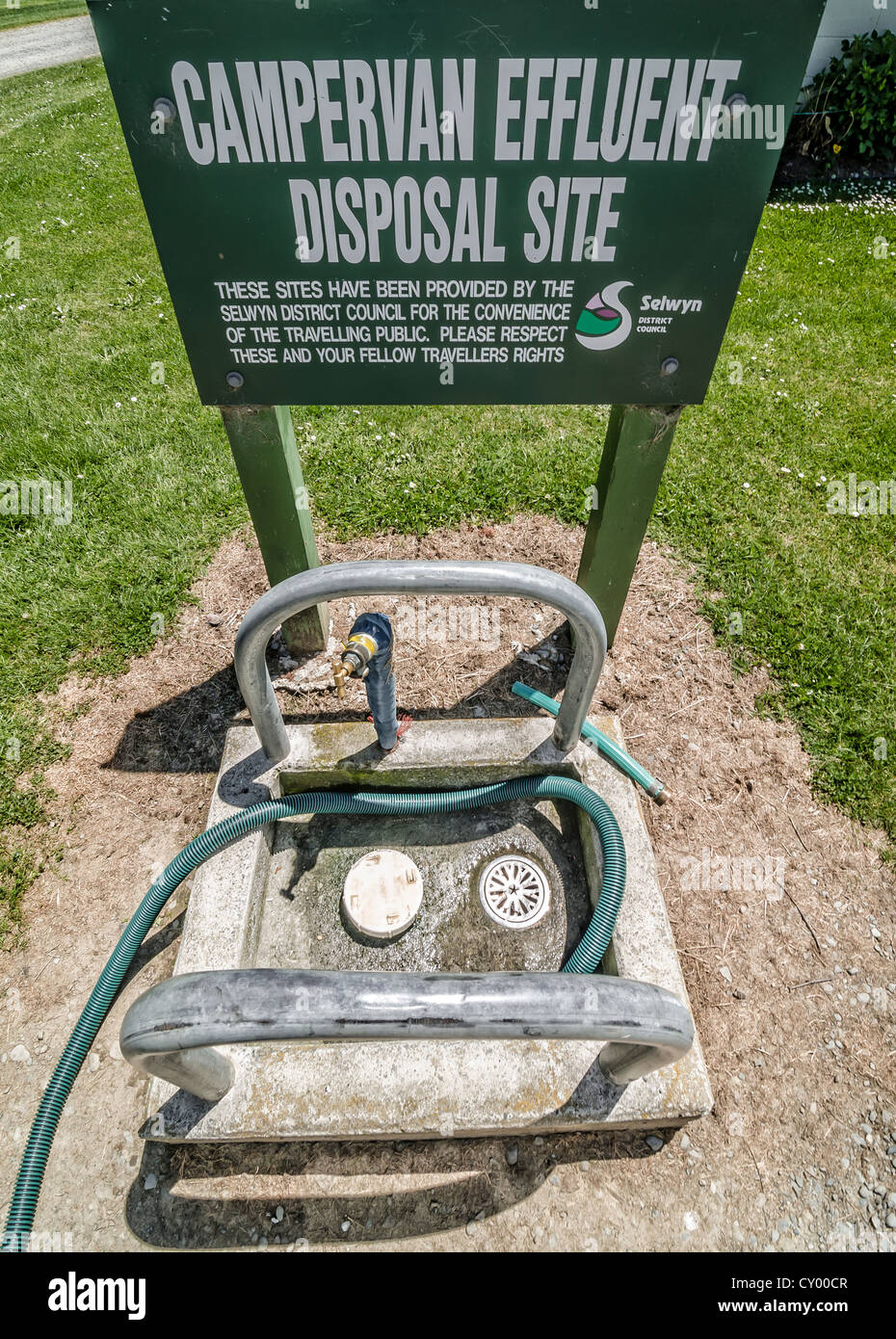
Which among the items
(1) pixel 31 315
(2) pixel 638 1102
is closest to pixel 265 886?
(2) pixel 638 1102

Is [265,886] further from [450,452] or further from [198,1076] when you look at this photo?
[450,452]

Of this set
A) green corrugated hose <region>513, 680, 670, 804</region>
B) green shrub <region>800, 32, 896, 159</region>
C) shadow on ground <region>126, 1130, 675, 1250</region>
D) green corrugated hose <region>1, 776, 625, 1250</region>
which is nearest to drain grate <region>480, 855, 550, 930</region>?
green corrugated hose <region>1, 776, 625, 1250</region>

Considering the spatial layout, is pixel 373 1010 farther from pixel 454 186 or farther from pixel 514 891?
pixel 454 186

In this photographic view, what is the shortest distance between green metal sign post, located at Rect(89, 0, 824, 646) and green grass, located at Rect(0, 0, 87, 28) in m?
20.3

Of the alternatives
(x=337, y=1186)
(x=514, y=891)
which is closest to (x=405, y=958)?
(x=514, y=891)

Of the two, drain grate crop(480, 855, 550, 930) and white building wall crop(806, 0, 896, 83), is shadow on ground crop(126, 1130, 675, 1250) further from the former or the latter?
white building wall crop(806, 0, 896, 83)

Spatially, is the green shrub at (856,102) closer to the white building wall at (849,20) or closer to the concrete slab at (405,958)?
the white building wall at (849,20)

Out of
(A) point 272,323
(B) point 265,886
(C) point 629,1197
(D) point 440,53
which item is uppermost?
(D) point 440,53

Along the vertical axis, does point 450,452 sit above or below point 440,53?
below

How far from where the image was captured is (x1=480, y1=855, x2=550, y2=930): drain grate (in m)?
3.05

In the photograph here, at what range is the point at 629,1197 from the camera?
8.38ft

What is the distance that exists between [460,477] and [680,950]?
3395 millimetres

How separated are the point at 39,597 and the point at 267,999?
3626 millimetres

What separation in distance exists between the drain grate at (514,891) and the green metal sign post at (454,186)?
1.93 m
